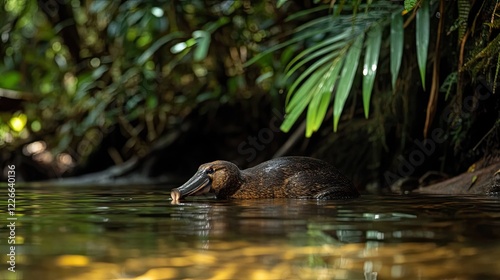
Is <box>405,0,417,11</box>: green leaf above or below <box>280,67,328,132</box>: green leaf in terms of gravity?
above

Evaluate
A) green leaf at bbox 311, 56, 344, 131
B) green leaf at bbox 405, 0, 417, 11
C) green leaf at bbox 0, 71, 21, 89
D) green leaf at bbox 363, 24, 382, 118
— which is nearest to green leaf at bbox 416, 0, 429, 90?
green leaf at bbox 363, 24, 382, 118

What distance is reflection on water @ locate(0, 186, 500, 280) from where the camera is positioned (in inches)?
46.5

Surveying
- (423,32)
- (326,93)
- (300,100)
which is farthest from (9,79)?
(423,32)

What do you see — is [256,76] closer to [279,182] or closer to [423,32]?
[423,32]

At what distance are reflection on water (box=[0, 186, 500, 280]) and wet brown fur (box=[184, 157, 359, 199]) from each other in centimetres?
82

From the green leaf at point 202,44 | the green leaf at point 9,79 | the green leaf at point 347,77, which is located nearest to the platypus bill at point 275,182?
the green leaf at point 347,77

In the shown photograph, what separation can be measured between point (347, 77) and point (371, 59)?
18 cm

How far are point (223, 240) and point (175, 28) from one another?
5.48 metres

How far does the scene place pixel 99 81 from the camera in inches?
280

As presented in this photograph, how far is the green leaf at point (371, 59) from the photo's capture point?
3.48 meters

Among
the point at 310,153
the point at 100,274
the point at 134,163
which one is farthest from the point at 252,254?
the point at 134,163

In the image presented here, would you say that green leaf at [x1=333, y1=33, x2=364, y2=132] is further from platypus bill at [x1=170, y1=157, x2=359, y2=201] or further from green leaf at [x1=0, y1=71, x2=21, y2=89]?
green leaf at [x1=0, y1=71, x2=21, y2=89]

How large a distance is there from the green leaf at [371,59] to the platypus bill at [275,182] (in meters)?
0.40

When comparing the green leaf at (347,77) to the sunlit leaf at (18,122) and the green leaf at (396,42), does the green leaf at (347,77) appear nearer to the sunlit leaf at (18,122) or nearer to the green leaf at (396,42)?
the green leaf at (396,42)
